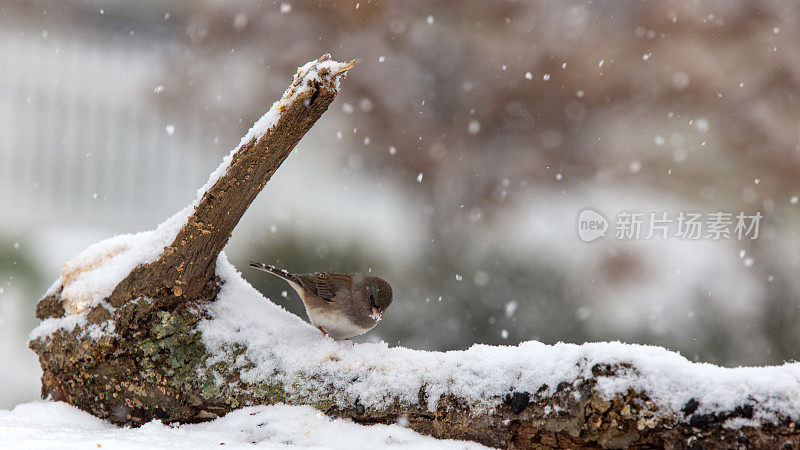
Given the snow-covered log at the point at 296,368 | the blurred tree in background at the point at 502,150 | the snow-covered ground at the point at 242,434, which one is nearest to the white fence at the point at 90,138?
the blurred tree in background at the point at 502,150

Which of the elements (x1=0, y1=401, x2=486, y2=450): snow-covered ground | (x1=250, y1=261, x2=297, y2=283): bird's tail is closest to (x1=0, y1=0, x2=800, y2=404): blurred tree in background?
(x1=250, y1=261, x2=297, y2=283): bird's tail

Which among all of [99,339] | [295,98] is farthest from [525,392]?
[99,339]

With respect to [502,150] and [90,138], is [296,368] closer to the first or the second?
[502,150]

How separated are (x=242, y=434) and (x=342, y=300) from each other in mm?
606

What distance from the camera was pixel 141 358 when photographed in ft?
5.96

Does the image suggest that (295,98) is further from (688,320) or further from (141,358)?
Answer: (688,320)

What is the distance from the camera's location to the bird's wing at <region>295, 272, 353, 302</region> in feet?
6.97

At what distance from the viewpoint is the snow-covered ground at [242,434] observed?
1.39m

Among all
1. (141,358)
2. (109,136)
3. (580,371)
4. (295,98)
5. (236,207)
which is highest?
(109,136)

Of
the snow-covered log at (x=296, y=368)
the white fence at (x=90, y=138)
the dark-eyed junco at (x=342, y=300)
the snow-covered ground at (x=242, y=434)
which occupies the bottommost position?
the snow-covered ground at (x=242, y=434)

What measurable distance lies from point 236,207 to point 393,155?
2394 mm

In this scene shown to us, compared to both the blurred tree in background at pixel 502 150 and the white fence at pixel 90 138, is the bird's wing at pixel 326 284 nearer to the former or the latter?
the blurred tree in background at pixel 502 150

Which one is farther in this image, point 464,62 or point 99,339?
point 464,62

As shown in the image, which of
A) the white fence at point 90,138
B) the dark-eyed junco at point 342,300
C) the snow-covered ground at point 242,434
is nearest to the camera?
the snow-covered ground at point 242,434
